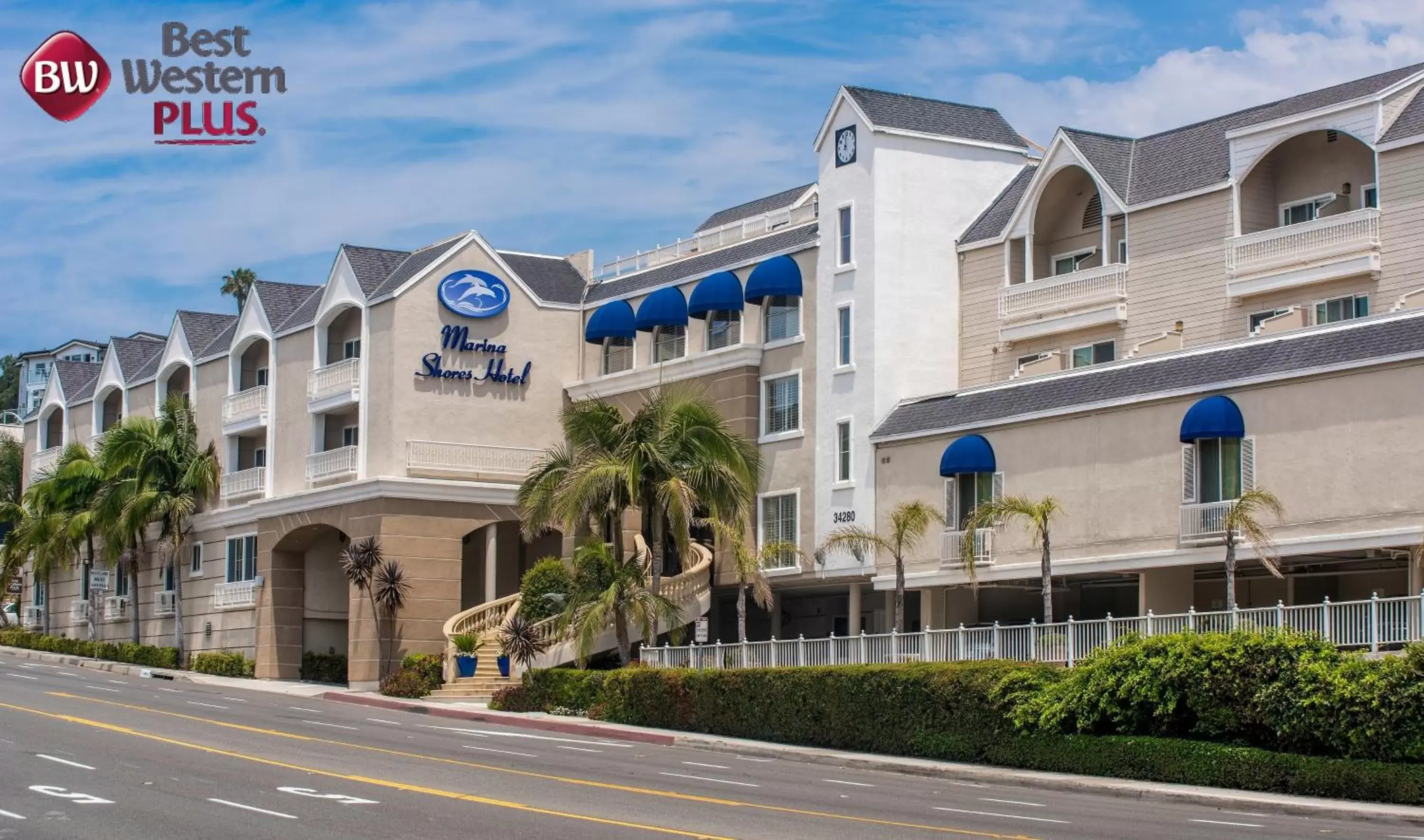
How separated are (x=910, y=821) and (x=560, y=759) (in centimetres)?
1114

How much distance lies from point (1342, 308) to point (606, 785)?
73.4ft

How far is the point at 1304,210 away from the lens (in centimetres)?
4353

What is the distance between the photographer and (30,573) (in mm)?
85562

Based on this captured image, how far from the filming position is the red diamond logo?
128 feet

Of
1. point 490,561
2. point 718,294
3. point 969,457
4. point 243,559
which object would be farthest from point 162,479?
point 969,457

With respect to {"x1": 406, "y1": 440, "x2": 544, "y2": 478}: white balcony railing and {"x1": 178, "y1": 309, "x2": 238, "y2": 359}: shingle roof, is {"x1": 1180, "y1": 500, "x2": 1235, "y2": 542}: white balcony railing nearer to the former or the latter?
{"x1": 406, "y1": 440, "x2": 544, "y2": 478}: white balcony railing

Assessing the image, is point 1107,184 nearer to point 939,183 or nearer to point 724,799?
point 939,183

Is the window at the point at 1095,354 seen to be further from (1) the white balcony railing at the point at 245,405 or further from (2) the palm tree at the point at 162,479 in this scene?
(2) the palm tree at the point at 162,479

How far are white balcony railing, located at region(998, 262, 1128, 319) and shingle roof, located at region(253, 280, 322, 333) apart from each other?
1020 inches

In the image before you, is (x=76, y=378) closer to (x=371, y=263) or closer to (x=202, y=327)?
(x=202, y=327)

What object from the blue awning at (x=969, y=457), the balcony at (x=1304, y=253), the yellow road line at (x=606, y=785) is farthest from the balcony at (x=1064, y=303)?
the yellow road line at (x=606, y=785)

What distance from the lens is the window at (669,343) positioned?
185 ft

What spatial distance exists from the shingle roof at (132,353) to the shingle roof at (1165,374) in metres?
40.0

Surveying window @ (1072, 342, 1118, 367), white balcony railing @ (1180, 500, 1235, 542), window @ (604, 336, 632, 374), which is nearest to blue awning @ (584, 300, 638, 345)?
window @ (604, 336, 632, 374)
